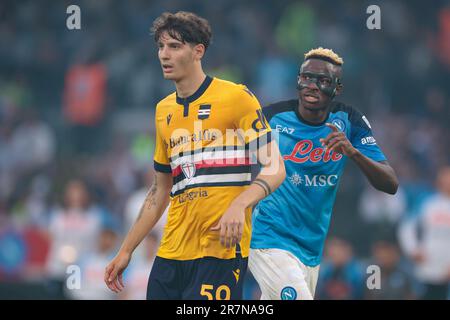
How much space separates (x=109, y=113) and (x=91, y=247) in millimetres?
5208

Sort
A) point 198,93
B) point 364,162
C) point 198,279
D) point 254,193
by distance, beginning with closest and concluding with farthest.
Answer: point 254,193, point 198,279, point 198,93, point 364,162

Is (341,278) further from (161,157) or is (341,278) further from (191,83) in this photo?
(191,83)

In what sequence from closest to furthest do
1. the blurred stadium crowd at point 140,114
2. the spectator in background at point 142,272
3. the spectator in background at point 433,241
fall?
1. the spectator in background at point 142,272
2. the spectator in background at point 433,241
3. the blurred stadium crowd at point 140,114

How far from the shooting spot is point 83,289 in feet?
Result: 43.9

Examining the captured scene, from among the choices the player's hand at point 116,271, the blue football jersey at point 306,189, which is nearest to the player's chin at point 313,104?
the blue football jersey at point 306,189

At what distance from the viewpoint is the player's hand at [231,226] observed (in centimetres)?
618

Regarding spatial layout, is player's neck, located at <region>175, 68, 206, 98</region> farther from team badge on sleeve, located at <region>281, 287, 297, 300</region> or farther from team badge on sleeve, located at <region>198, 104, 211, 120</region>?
team badge on sleeve, located at <region>281, 287, 297, 300</region>

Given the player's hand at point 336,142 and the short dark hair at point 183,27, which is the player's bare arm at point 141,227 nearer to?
the short dark hair at point 183,27

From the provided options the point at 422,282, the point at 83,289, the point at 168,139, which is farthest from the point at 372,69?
the point at 168,139

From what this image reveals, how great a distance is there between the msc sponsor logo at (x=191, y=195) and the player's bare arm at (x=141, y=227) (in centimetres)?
41

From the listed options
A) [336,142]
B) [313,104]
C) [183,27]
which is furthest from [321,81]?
[183,27]

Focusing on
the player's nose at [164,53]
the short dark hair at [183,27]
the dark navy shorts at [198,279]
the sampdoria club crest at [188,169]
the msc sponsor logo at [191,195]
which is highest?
the short dark hair at [183,27]

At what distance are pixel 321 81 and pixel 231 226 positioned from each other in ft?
7.67

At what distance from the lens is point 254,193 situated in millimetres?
6457
